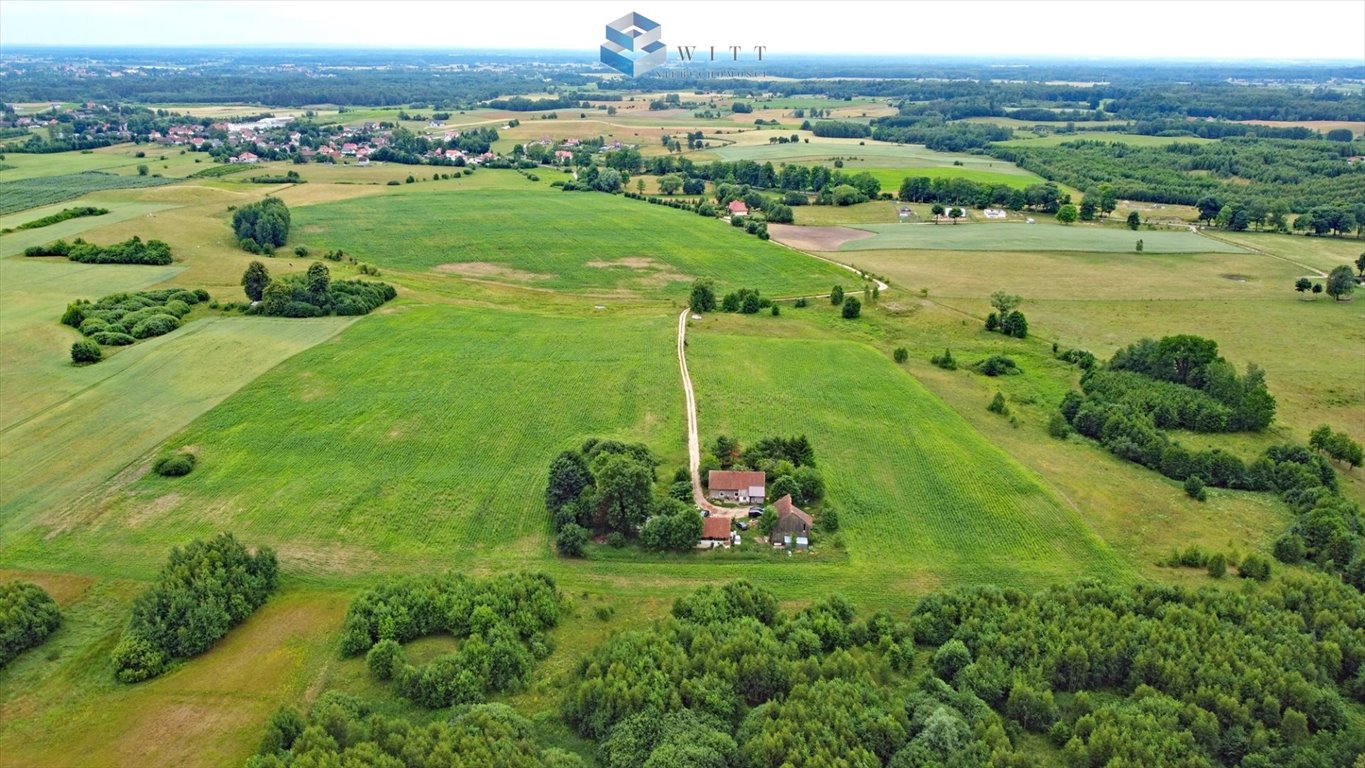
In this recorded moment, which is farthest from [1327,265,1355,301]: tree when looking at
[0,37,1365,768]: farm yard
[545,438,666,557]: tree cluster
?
[545,438,666,557]: tree cluster

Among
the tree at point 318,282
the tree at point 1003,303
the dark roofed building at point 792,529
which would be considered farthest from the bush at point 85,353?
the tree at point 1003,303

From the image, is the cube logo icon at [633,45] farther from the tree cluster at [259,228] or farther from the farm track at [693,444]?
the farm track at [693,444]

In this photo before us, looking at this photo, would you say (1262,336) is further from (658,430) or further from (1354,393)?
(658,430)


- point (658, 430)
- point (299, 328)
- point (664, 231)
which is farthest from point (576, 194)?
point (658, 430)

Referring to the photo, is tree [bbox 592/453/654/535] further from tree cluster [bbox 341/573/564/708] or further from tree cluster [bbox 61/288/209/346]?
tree cluster [bbox 61/288/209/346]

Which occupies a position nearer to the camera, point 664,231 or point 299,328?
point 299,328

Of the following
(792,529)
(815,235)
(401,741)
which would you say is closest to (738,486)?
(792,529)
